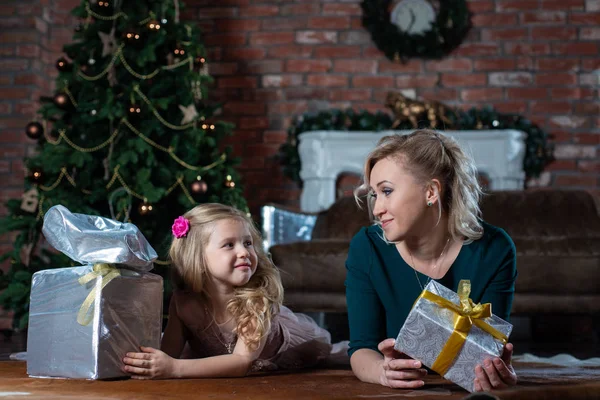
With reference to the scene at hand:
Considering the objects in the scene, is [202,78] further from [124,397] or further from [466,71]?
[124,397]

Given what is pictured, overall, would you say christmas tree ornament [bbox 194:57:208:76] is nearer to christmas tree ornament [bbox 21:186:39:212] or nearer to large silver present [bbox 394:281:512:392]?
christmas tree ornament [bbox 21:186:39:212]

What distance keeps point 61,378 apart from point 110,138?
2054 mm

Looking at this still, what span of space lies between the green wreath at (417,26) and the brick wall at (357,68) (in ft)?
0.27

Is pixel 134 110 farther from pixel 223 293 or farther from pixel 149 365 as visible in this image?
pixel 149 365

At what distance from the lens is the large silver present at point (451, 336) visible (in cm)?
152

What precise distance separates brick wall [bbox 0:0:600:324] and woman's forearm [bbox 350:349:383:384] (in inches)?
139

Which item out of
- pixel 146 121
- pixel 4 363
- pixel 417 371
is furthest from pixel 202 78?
pixel 417 371

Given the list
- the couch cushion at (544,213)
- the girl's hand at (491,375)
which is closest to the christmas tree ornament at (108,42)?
the couch cushion at (544,213)

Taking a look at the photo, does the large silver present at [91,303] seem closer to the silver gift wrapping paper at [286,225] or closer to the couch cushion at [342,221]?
the couch cushion at [342,221]

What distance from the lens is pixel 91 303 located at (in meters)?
1.68

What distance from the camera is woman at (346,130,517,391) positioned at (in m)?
1.73

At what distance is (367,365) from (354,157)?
137 inches

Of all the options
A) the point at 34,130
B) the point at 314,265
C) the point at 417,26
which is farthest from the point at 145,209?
the point at 417,26

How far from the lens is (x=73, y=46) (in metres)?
3.73
